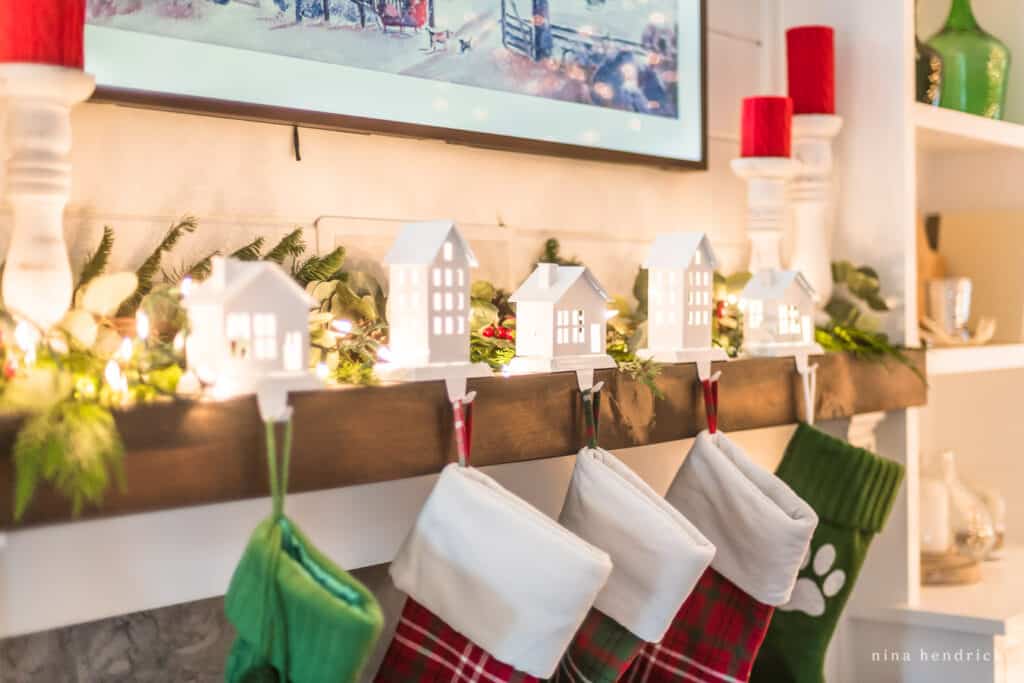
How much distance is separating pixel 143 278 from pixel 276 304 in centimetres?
23

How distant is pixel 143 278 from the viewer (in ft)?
3.96

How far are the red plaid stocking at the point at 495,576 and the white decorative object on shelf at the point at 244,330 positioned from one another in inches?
8.2

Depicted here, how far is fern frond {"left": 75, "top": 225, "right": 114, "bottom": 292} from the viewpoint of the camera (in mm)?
1159

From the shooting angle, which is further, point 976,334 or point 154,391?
point 976,334

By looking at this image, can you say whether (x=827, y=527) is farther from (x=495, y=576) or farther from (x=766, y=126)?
(x=495, y=576)

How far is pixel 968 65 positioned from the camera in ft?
7.10

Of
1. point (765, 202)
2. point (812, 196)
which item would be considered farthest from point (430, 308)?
point (812, 196)

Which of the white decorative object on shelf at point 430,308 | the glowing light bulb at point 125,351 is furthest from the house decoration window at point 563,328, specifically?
the glowing light bulb at point 125,351

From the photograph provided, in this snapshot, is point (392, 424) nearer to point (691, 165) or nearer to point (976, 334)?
point (691, 165)

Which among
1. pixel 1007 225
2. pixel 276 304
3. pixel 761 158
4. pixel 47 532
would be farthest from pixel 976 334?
pixel 47 532

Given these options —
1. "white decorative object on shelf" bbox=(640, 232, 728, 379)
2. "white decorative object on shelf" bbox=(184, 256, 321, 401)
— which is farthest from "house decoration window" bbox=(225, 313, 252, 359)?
"white decorative object on shelf" bbox=(640, 232, 728, 379)

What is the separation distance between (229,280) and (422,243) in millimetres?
235

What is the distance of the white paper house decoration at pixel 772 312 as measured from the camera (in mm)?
1632

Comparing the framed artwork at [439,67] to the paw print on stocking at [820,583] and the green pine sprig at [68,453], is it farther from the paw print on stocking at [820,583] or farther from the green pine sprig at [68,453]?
the paw print on stocking at [820,583]
